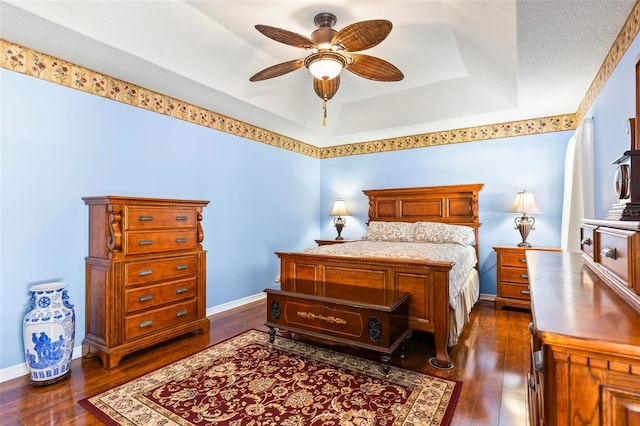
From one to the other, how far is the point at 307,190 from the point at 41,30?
3.93 meters

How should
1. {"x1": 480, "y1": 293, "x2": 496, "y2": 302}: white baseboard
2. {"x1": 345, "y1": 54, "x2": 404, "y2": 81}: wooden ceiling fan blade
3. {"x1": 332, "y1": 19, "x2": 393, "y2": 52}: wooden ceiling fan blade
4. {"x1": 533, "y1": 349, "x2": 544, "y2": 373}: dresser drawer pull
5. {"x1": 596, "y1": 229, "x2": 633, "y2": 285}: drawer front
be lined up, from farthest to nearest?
1. {"x1": 480, "y1": 293, "x2": 496, "y2": 302}: white baseboard
2. {"x1": 345, "y1": 54, "x2": 404, "y2": 81}: wooden ceiling fan blade
3. {"x1": 332, "y1": 19, "x2": 393, "y2": 52}: wooden ceiling fan blade
4. {"x1": 596, "y1": 229, "x2": 633, "y2": 285}: drawer front
5. {"x1": 533, "y1": 349, "x2": 544, "y2": 373}: dresser drawer pull

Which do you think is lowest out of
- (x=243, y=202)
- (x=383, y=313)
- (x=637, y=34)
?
(x=383, y=313)

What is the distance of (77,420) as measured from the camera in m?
1.82

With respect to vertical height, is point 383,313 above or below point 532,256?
below

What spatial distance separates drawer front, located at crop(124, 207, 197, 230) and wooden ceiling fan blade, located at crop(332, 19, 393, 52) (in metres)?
2.07

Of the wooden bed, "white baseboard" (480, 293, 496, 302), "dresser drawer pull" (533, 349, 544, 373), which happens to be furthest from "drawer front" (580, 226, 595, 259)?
"white baseboard" (480, 293, 496, 302)

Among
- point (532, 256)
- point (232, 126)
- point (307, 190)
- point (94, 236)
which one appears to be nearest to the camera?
point (532, 256)

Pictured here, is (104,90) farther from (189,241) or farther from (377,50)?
(377,50)

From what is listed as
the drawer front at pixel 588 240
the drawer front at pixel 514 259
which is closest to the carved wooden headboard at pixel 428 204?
the drawer front at pixel 514 259

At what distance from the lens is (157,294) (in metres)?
2.80

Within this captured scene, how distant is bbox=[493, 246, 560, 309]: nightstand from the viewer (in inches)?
148

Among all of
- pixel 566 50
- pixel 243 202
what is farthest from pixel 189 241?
pixel 566 50

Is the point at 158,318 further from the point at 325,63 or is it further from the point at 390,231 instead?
the point at 390,231

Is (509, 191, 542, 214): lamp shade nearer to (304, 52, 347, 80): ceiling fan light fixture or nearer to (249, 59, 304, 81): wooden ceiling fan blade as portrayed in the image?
(304, 52, 347, 80): ceiling fan light fixture
